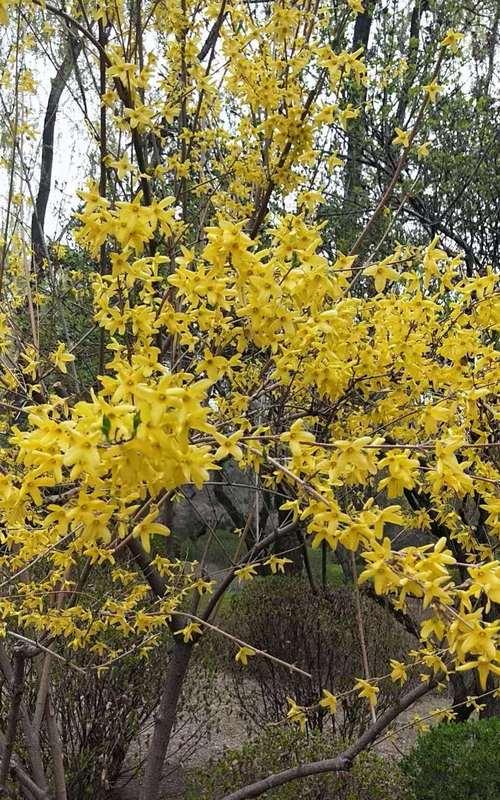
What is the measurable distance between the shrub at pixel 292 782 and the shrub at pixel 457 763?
0.82 feet

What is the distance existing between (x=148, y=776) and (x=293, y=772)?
3.07 feet

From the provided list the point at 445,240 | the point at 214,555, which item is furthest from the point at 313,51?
the point at 214,555

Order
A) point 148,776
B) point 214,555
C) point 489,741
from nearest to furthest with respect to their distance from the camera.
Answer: point 148,776
point 489,741
point 214,555

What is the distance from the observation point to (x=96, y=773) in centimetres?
424

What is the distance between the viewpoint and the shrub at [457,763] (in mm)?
3861

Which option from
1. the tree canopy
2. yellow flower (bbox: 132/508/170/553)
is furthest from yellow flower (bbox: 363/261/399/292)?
yellow flower (bbox: 132/508/170/553)

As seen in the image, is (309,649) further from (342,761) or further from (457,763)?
(342,761)

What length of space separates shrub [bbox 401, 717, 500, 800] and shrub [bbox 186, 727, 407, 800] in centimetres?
25

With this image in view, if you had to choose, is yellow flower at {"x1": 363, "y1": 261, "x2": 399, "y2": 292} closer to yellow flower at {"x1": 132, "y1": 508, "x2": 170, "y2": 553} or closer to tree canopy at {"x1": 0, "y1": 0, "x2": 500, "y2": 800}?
tree canopy at {"x1": 0, "y1": 0, "x2": 500, "y2": 800}

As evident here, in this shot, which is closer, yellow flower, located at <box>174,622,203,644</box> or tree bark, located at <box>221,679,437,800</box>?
tree bark, located at <box>221,679,437,800</box>

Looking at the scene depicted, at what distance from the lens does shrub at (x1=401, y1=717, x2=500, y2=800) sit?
12.7ft

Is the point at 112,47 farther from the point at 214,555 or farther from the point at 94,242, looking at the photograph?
the point at 214,555

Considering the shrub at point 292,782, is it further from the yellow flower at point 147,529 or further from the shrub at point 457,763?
the yellow flower at point 147,529

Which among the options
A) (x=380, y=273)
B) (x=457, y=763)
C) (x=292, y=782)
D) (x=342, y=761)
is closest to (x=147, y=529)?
(x=380, y=273)
